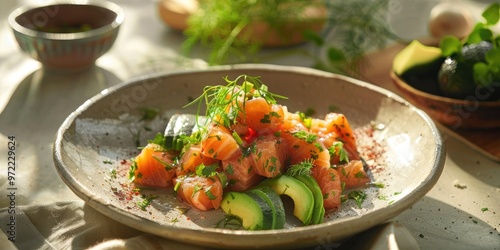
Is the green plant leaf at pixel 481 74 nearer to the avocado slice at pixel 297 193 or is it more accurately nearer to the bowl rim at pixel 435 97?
the bowl rim at pixel 435 97

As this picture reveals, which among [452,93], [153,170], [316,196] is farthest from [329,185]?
[452,93]

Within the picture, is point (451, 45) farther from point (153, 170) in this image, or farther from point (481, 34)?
point (153, 170)

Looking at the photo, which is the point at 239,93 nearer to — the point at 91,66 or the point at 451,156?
the point at 451,156

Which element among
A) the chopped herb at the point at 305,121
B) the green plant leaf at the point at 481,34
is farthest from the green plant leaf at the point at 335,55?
the chopped herb at the point at 305,121

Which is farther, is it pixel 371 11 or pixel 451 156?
pixel 371 11

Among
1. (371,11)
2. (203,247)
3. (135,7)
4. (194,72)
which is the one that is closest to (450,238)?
(203,247)
